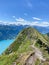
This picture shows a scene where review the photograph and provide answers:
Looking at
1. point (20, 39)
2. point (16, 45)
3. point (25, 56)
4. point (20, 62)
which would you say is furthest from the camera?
point (20, 39)

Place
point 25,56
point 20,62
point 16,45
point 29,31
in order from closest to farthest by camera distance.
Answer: point 20,62, point 25,56, point 16,45, point 29,31

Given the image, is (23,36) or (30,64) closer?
(30,64)

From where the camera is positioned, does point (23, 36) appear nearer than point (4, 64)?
No

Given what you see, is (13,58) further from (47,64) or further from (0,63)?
(47,64)

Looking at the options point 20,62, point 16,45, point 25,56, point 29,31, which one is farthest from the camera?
point 29,31

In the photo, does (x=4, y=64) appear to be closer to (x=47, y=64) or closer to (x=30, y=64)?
(x=30, y=64)

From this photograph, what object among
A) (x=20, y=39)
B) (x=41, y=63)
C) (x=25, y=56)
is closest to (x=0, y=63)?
(x=25, y=56)

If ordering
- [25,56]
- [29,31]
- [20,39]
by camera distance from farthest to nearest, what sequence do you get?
[29,31]
[20,39]
[25,56]

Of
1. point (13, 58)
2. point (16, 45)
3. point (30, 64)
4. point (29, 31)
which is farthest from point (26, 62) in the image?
point (29, 31)

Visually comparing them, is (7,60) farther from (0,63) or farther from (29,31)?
(29,31)
